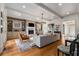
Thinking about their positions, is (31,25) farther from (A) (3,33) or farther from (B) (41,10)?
(A) (3,33)

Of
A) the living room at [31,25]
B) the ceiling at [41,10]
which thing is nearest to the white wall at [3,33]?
the living room at [31,25]

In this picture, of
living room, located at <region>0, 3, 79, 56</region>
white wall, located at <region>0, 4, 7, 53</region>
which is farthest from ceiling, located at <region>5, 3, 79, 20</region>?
white wall, located at <region>0, 4, 7, 53</region>

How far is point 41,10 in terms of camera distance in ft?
8.26

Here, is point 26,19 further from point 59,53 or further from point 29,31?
point 59,53

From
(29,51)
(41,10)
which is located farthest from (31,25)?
(29,51)

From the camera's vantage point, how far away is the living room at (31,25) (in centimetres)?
241

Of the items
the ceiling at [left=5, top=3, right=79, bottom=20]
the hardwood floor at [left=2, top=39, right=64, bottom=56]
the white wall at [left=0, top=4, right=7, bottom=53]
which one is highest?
the ceiling at [left=5, top=3, right=79, bottom=20]

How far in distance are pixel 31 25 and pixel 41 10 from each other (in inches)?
20.2

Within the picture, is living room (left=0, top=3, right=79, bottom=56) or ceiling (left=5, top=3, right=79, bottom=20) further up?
ceiling (left=5, top=3, right=79, bottom=20)

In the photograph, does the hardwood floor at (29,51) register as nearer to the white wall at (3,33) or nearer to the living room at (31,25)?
the living room at (31,25)

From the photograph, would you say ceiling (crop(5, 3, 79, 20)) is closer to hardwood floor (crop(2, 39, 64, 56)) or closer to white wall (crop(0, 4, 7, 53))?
white wall (crop(0, 4, 7, 53))

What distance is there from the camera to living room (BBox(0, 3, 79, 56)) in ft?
7.91

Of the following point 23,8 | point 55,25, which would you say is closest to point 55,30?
point 55,25

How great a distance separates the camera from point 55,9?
2516 millimetres
